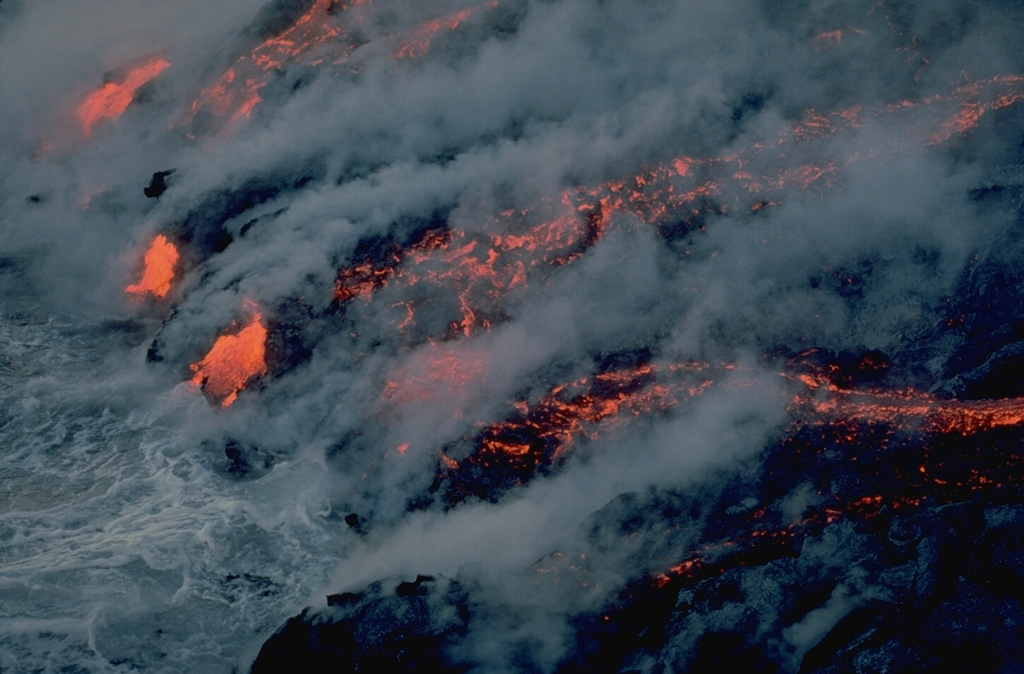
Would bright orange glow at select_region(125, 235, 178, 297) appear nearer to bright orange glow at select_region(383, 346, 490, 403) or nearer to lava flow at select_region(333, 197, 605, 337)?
lava flow at select_region(333, 197, 605, 337)

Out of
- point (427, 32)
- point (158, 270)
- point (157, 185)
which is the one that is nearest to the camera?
point (158, 270)

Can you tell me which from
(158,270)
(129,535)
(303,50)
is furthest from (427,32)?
(129,535)

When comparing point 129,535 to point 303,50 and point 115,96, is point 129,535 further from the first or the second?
point 115,96

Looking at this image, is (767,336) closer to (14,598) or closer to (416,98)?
(416,98)

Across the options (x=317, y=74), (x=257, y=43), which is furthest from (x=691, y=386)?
(x=257, y=43)

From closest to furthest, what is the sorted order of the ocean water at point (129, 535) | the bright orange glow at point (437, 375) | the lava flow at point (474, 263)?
the ocean water at point (129, 535) → the bright orange glow at point (437, 375) → the lava flow at point (474, 263)

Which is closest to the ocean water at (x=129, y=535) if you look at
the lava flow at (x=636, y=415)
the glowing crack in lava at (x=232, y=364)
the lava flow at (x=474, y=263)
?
the glowing crack in lava at (x=232, y=364)

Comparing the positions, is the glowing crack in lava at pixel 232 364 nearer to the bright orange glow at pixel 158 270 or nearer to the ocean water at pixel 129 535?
the ocean water at pixel 129 535
